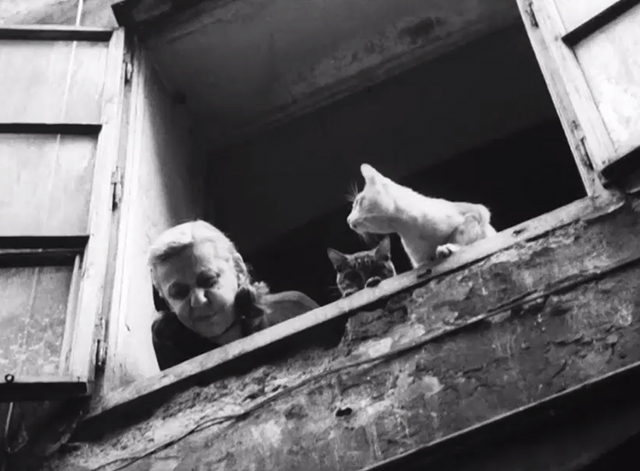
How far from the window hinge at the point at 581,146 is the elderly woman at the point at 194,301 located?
49.9 inches

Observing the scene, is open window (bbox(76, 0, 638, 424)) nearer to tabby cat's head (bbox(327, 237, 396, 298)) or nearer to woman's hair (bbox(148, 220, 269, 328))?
woman's hair (bbox(148, 220, 269, 328))

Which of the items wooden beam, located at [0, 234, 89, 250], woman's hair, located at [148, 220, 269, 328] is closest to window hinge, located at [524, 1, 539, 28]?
woman's hair, located at [148, 220, 269, 328]

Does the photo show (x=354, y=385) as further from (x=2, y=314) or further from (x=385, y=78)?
(x=385, y=78)

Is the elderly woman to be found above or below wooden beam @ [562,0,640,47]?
below

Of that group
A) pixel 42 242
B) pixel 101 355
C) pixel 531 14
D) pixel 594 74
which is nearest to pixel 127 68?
pixel 42 242

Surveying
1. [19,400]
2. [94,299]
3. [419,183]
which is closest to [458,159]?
[419,183]

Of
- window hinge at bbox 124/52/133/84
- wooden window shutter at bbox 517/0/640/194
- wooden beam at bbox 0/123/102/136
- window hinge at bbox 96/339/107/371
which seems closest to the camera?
wooden window shutter at bbox 517/0/640/194

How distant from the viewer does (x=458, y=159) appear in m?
5.41

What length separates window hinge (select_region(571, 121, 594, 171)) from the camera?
320 centimetres

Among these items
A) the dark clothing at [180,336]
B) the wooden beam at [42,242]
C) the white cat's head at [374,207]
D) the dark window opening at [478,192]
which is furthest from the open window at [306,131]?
the white cat's head at [374,207]

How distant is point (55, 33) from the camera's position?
457 centimetres

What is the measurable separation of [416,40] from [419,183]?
2.96 ft

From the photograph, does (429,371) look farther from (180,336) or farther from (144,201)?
(144,201)

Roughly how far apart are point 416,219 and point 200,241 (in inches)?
31.5
